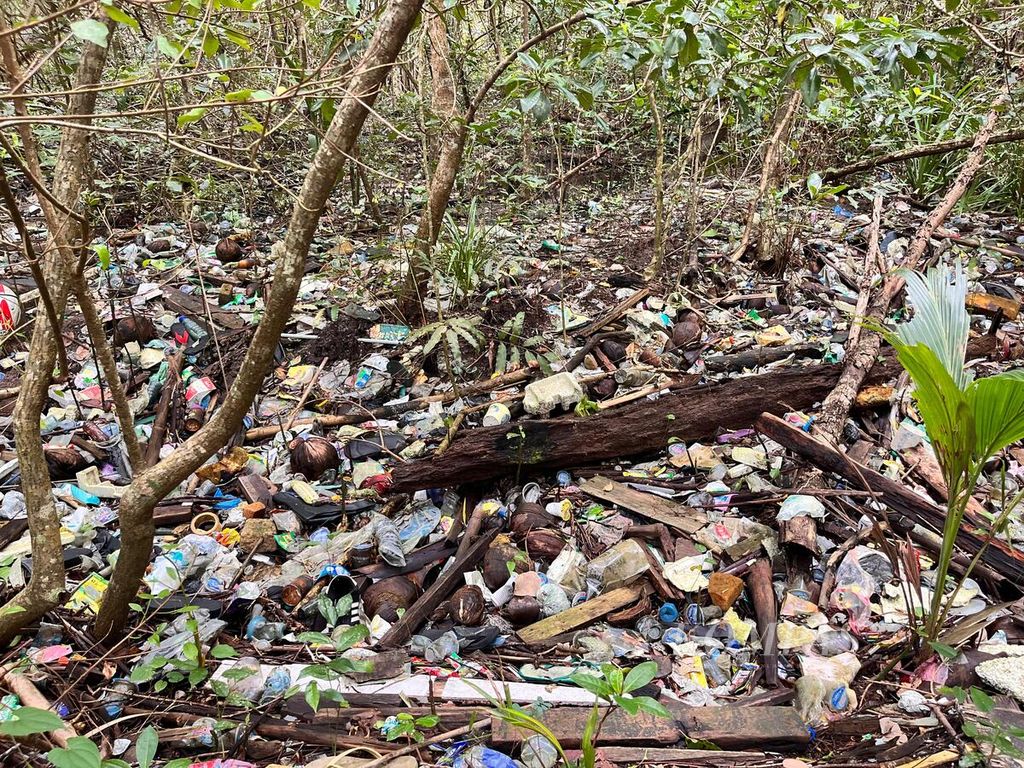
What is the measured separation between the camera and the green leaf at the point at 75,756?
1.20 m

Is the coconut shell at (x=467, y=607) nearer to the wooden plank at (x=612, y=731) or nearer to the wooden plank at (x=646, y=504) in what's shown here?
the wooden plank at (x=612, y=731)

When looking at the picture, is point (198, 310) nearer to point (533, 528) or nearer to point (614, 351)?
point (614, 351)

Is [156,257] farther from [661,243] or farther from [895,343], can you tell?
[895,343]

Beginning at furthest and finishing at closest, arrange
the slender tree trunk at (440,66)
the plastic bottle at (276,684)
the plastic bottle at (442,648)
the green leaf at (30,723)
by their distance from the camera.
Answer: the slender tree trunk at (440,66) → the plastic bottle at (442,648) → the plastic bottle at (276,684) → the green leaf at (30,723)

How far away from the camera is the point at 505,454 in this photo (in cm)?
292

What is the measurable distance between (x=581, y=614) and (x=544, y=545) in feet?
1.16

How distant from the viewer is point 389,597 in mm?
2471

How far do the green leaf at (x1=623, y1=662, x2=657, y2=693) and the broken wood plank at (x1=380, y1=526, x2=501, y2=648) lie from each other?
1061mm

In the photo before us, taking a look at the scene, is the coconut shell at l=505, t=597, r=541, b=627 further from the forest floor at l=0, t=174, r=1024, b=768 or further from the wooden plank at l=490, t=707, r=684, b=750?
the wooden plank at l=490, t=707, r=684, b=750

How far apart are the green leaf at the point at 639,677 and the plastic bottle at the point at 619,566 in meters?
0.94

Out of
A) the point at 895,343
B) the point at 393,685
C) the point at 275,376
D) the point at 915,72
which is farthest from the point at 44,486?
the point at 915,72

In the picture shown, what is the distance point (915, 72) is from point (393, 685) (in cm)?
252

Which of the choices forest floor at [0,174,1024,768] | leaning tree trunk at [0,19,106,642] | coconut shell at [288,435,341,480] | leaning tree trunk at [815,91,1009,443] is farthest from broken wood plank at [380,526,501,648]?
leaning tree trunk at [815,91,1009,443]

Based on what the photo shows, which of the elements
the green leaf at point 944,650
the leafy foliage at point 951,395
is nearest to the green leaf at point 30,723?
the leafy foliage at point 951,395
